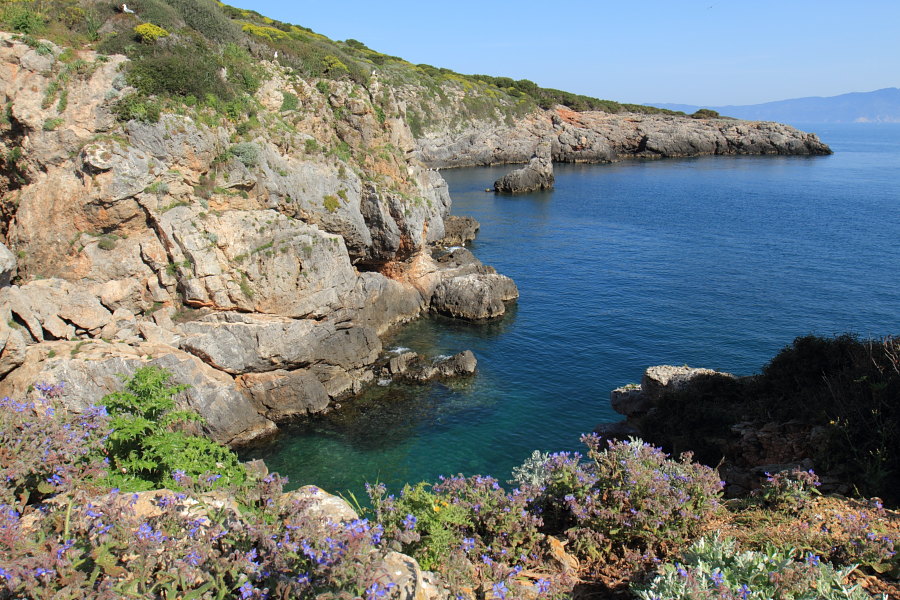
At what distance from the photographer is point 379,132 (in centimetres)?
4088

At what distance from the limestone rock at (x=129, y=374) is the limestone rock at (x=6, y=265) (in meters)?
3.80

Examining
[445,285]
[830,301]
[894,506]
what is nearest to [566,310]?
[445,285]

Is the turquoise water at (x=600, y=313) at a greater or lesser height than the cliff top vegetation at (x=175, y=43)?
lesser

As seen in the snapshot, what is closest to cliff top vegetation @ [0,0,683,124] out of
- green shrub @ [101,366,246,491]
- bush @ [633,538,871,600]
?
green shrub @ [101,366,246,491]

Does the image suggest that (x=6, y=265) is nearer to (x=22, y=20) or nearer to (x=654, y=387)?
(x=22, y=20)

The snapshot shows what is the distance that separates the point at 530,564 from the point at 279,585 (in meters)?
3.96

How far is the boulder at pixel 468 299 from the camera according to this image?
40.0 m

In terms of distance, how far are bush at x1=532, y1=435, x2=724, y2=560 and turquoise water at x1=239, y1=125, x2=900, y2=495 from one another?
13.7 meters

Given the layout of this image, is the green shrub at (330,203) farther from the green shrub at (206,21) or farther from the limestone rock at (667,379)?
the limestone rock at (667,379)

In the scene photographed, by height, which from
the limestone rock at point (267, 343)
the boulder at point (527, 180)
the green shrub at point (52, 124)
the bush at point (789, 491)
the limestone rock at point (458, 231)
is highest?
the green shrub at point (52, 124)

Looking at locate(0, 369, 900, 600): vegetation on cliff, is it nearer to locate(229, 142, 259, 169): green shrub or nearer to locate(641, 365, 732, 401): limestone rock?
locate(641, 365, 732, 401): limestone rock

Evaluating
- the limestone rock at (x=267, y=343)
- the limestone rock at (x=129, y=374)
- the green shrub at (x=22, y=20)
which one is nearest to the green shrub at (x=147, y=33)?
the green shrub at (x=22, y=20)

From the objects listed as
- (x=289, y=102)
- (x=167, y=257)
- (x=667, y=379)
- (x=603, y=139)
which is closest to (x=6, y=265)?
(x=167, y=257)

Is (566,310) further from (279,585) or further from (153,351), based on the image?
(279,585)
